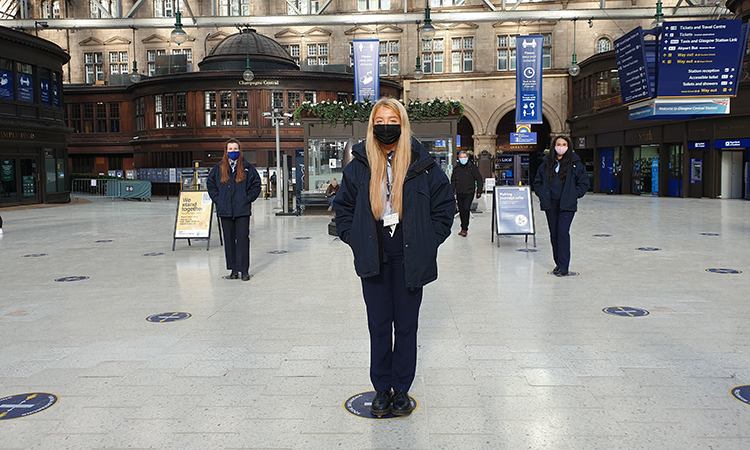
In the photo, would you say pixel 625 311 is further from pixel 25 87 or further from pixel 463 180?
pixel 25 87

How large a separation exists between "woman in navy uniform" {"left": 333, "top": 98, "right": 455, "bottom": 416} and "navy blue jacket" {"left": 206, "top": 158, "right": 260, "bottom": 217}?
5.03 meters

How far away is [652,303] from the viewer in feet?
22.7

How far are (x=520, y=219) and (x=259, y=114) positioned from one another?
1042 inches

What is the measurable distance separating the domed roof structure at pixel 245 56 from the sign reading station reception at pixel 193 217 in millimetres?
25797

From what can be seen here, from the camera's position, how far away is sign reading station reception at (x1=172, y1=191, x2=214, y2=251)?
1231 cm

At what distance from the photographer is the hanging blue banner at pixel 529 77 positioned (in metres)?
26.3

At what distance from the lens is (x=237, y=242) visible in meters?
8.73

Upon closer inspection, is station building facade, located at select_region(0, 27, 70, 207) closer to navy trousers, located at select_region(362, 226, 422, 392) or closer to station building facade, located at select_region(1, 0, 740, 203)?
station building facade, located at select_region(1, 0, 740, 203)

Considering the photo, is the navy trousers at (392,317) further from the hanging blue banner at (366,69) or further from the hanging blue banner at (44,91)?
the hanging blue banner at (44,91)

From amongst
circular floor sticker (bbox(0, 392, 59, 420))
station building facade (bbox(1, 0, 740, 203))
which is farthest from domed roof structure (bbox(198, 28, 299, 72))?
circular floor sticker (bbox(0, 392, 59, 420))

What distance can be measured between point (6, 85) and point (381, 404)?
86.4 feet

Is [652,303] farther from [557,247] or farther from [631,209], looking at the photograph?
[631,209]

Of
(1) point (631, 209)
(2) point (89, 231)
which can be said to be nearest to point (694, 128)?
(1) point (631, 209)

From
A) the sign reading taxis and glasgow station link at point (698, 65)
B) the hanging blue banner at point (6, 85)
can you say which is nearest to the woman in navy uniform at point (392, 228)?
the sign reading taxis and glasgow station link at point (698, 65)
